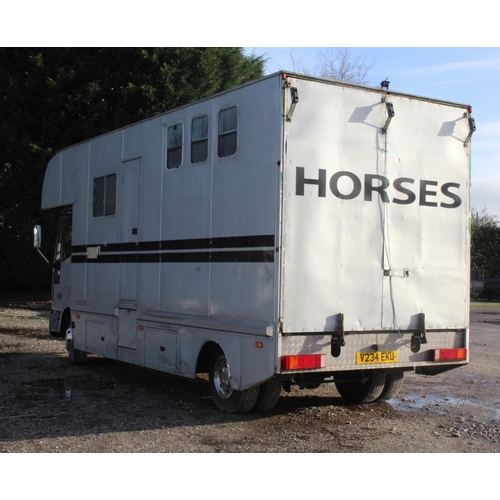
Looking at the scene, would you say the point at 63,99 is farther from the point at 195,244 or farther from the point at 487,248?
the point at 487,248

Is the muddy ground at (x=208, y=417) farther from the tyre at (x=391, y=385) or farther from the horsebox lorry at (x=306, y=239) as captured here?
the horsebox lorry at (x=306, y=239)

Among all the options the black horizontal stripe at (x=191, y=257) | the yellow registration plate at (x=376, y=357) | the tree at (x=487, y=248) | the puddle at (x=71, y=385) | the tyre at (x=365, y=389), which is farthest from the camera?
the tree at (x=487, y=248)

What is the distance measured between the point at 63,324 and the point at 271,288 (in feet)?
19.6

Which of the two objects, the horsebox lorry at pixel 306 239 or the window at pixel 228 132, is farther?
the window at pixel 228 132

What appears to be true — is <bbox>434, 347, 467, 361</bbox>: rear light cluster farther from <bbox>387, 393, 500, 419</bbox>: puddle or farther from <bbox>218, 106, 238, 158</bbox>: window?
<bbox>218, 106, 238, 158</bbox>: window

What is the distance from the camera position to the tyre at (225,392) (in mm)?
7238

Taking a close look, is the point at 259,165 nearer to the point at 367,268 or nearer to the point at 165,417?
the point at 367,268

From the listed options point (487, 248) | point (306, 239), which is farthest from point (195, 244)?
point (487, 248)

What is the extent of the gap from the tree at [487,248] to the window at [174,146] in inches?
1077

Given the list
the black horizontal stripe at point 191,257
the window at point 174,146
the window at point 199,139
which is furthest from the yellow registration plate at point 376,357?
the window at point 174,146

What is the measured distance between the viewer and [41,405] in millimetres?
7902

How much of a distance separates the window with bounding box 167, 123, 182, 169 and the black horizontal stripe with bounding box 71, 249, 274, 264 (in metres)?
1.11

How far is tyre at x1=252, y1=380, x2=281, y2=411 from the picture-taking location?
734cm

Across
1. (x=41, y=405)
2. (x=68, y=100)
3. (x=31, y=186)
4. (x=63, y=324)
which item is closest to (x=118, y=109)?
(x=68, y=100)
